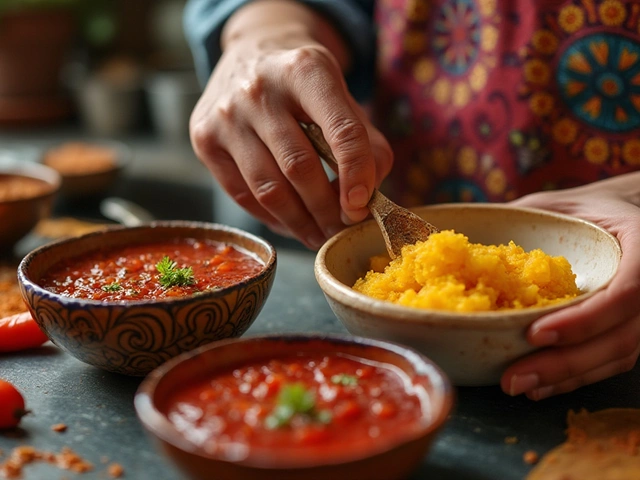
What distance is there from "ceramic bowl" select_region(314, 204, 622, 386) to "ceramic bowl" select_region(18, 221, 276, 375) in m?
0.20

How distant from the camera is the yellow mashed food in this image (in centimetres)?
147

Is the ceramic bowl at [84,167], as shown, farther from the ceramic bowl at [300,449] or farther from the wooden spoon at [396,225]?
the ceramic bowl at [300,449]

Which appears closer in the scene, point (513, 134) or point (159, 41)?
point (513, 134)

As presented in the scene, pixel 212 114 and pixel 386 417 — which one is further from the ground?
pixel 212 114

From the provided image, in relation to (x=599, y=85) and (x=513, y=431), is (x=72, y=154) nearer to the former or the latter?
(x=599, y=85)

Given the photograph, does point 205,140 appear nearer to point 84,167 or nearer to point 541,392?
point 541,392

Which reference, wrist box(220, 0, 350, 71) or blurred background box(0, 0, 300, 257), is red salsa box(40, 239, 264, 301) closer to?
wrist box(220, 0, 350, 71)

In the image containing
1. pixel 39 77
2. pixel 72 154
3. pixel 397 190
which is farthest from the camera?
pixel 39 77

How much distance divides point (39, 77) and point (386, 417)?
4.97m

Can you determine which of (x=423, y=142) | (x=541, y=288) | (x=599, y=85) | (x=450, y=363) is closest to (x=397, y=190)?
(x=423, y=142)

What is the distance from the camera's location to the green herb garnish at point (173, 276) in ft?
5.51

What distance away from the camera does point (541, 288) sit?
5.28 ft

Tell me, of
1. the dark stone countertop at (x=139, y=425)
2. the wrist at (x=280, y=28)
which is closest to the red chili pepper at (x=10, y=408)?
the dark stone countertop at (x=139, y=425)

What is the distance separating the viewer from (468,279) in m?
1.55
